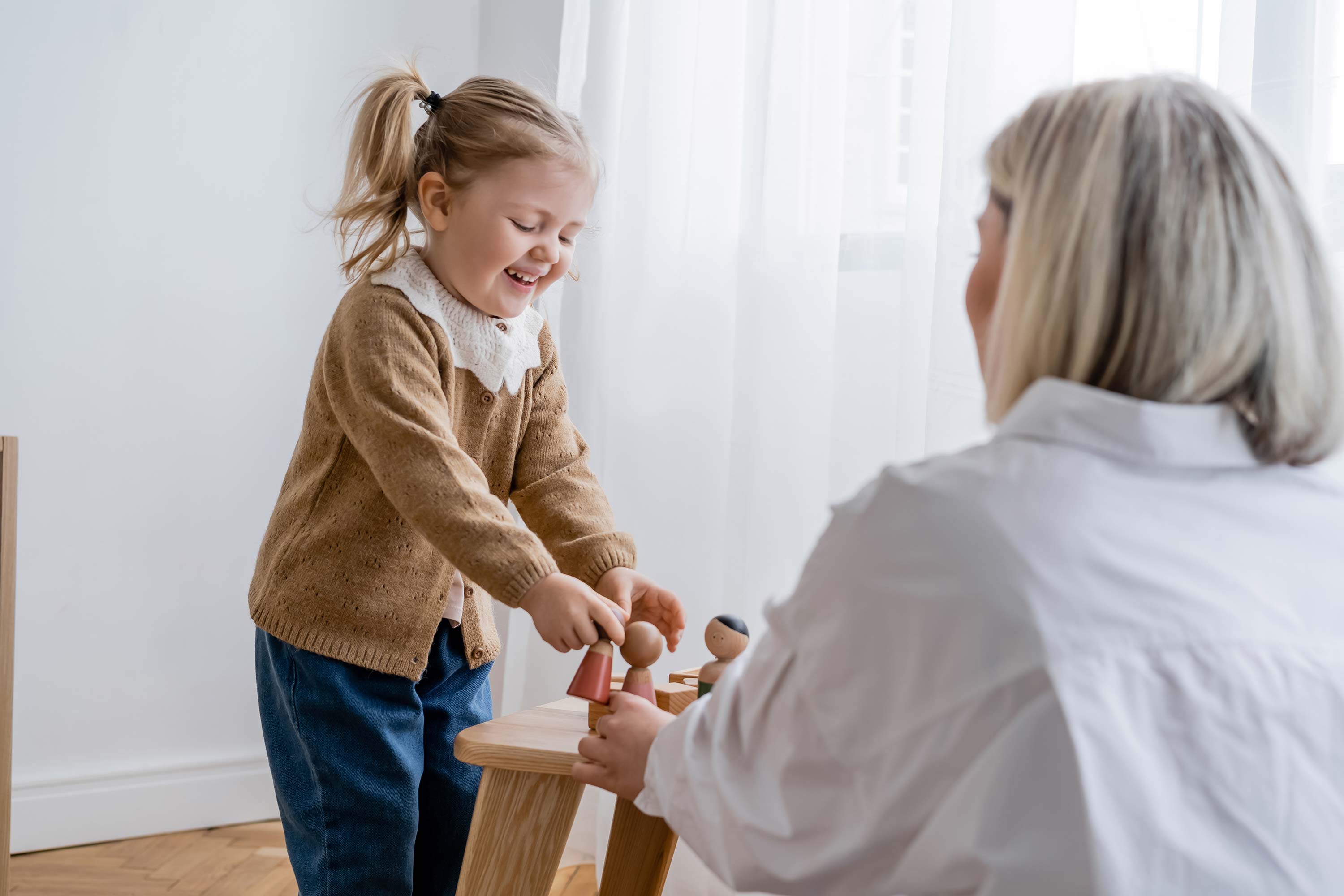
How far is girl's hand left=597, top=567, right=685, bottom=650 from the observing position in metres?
0.95

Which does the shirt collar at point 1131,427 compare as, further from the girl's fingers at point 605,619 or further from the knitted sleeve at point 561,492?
the knitted sleeve at point 561,492

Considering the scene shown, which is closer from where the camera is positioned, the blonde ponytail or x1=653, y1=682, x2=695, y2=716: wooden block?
x1=653, y1=682, x2=695, y2=716: wooden block

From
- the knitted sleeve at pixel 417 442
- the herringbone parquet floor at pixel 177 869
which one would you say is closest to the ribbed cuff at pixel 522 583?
the knitted sleeve at pixel 417 442

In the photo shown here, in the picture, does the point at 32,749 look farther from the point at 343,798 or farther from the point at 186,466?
the point at 343,798

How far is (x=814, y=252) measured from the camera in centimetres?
136

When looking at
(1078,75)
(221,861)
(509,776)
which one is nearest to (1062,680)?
(509,776)

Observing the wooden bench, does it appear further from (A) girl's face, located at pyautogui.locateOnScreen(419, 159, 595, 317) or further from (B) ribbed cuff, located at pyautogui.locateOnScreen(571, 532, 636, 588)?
(A) girl's face, located at pyautogui.locateOnScreen(419, 159, 595, 317)

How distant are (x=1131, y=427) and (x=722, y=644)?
16.8 inches

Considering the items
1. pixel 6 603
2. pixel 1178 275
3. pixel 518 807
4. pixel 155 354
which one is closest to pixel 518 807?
pixel 518 807

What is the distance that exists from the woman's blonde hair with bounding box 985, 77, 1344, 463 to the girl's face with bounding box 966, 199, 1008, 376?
52mm

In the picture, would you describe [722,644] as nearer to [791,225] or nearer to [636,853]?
[636,853]

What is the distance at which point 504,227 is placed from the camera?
96cm

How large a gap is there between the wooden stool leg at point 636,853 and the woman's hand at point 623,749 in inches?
8.2

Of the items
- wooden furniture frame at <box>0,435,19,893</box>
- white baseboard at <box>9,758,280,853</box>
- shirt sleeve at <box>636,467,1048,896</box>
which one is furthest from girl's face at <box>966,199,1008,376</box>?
white baseboard at <box>9,758,280,853</box>
